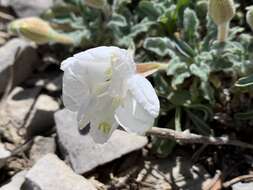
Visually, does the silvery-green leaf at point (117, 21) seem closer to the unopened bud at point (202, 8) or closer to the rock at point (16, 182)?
the unopened bud at point (202, 8)

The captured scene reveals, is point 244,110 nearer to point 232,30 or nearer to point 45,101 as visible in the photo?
point 232,30

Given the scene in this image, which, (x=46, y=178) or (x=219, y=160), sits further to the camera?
(x=219, y=160)

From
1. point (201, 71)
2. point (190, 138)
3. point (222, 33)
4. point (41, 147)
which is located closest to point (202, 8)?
point (222, 33)

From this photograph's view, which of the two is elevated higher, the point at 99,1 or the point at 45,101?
the point at 99,1

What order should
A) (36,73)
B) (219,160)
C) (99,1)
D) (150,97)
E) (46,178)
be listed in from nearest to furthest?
(150,97) → (46,178) → (219,160) → (99,1) → (36,73)

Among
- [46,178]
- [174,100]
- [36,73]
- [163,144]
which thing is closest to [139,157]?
[163,144]

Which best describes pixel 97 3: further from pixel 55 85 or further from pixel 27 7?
pixel 27 7

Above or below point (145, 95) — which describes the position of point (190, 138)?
below
